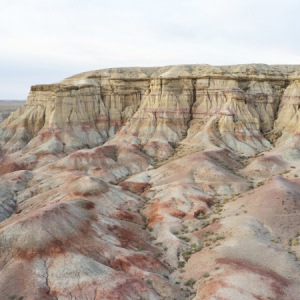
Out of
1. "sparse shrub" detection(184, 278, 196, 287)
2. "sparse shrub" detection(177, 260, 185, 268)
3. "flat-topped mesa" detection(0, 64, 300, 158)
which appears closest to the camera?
"sparse shrub" detection(184, 278, 196, 287)

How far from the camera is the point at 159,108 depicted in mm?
73812

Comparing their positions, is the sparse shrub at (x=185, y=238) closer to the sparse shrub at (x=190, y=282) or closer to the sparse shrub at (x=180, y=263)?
the sparse shrub at (x=180, y=263)

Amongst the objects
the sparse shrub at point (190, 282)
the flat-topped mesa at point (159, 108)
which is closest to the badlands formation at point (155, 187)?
the sparse shrub at point (190, 282)

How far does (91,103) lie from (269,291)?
215 ft

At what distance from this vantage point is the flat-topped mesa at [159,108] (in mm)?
68875

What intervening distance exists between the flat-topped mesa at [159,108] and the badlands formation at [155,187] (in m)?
0.33

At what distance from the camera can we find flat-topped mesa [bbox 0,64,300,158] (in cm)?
6888

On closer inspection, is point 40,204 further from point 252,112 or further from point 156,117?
point 252,112

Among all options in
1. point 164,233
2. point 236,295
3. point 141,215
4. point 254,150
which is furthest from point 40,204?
point 254,150

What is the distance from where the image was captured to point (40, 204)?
40375mm

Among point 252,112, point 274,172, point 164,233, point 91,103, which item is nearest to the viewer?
point 164,233

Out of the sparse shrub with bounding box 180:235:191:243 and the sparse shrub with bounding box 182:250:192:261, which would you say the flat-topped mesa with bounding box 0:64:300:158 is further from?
the sparse shrub with bounding box 182:250:192:261

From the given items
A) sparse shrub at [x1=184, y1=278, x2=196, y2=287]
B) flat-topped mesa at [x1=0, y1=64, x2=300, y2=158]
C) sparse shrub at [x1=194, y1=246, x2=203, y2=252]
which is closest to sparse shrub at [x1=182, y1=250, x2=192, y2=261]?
sparse shrub at [x1=194, y1=246, x2=203, y2=252]

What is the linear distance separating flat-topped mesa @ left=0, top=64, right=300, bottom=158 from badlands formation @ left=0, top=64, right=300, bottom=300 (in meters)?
0.33
